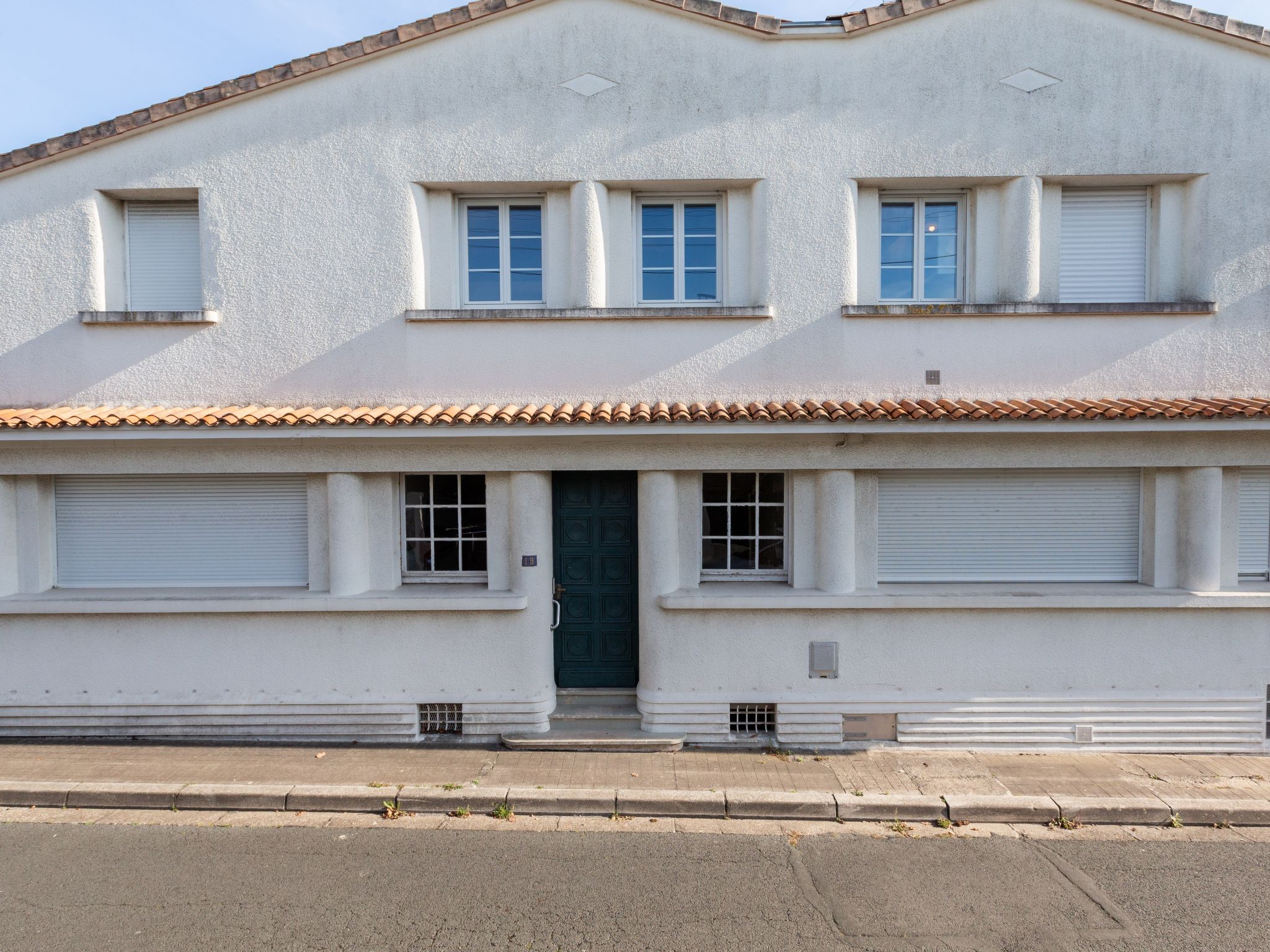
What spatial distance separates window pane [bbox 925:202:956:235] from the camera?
23.0 feet

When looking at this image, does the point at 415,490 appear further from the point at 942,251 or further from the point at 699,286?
the point at 942,251

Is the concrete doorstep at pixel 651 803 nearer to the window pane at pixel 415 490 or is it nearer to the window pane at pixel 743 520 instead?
the window pane at pixel 743 520

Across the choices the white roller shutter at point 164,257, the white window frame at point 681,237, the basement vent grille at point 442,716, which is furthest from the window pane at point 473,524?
the white roller shutter at point 164,257

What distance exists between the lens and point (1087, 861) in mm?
4801

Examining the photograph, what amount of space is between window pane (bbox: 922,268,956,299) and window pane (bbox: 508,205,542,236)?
13.1ft

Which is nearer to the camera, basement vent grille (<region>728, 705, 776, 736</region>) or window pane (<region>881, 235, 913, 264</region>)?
basement vent grille (<region>728, 705, 776, 736</region>)

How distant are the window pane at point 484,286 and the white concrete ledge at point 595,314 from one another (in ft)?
1.42

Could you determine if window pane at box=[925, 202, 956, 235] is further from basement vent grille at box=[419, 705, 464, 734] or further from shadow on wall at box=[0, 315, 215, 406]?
shadow on wall at box=[0, 315, 215, 406]

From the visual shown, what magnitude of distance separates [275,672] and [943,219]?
26.1 ft

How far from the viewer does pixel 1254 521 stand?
6676mm

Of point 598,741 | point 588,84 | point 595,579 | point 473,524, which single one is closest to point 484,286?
point 588,84

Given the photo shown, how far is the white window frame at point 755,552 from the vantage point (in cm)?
675

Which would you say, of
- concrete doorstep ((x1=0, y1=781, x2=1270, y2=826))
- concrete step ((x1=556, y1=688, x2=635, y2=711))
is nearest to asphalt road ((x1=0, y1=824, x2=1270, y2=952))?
concrete doorstep ((x1=0, y1=781, x2=1270, y2=826))

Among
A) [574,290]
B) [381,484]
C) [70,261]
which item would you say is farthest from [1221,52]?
[70,261]
